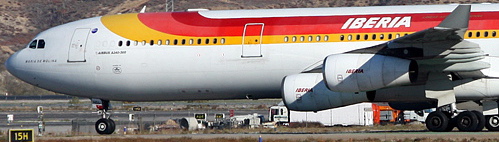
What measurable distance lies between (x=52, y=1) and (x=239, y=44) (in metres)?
97.1

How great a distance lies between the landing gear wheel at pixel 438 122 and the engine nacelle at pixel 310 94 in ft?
6.22

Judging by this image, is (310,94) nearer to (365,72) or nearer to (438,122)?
(365,72)

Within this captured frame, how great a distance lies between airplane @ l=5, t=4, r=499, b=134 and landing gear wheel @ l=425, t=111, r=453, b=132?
0.09ft

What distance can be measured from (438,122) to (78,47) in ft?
36.3

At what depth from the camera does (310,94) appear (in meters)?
25.9

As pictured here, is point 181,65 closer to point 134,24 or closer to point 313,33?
point 134,24

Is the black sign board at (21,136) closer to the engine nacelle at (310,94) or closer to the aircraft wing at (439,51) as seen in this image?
the engine nacelle at (310,94)

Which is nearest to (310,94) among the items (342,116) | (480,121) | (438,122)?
(438,122)

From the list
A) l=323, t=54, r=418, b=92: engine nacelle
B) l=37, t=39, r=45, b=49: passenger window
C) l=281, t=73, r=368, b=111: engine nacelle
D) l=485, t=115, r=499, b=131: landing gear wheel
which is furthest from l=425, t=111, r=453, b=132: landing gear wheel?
l=37, t=39, r=45, b=49: passenger window

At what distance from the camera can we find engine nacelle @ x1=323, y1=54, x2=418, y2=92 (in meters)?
24.1

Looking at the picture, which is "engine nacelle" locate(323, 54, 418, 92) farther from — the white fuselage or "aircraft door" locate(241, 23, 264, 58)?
"aircraft door" locate(241, 23, 264, 58)

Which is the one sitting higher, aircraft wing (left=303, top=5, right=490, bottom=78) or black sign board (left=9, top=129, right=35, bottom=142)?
aircraft wing (left=303, top=5, right=490, bottom=78)

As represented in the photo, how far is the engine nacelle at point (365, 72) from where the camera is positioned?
2411 cm

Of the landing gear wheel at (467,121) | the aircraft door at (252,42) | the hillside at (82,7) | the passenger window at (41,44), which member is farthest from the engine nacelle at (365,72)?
the hillside at (82,7)
